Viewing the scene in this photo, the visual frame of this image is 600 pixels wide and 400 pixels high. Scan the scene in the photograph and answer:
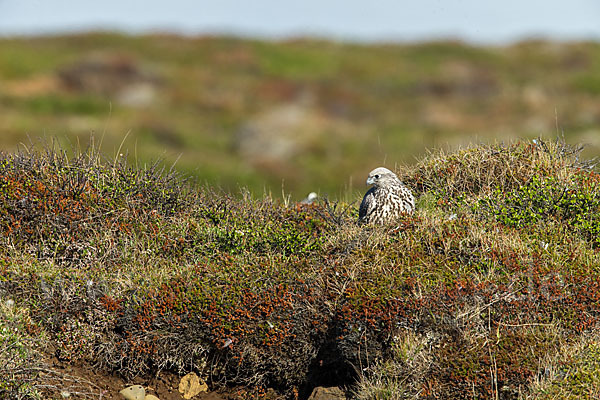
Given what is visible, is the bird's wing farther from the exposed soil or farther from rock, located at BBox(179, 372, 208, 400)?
rock, located at BBox(179, 372, 208, 400)

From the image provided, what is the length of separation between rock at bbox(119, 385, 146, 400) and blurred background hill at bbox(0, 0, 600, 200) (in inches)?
472

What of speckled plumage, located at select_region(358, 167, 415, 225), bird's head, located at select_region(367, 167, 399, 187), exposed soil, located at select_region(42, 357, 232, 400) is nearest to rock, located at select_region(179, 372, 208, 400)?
exposed soil, located at select_region(42, 357, 232, 400)

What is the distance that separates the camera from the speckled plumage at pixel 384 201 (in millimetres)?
7410

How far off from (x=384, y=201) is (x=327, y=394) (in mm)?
2217

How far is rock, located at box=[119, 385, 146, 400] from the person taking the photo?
21.2 feet

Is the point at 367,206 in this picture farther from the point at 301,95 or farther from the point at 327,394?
the point at 301,95

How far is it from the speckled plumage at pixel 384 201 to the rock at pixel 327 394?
6.27 feet

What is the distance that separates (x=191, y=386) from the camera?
6.76 meters

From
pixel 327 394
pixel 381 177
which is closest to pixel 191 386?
pixel 327 394

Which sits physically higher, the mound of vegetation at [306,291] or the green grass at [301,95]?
the mound of vegetation at [306,291]

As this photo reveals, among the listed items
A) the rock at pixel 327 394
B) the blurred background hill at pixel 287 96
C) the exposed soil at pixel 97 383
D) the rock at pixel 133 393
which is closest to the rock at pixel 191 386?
the exposed soil at pixel 97 383

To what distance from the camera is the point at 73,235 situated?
7.52 meters

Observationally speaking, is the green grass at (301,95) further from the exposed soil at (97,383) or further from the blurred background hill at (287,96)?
the exposed soil at (97,383)

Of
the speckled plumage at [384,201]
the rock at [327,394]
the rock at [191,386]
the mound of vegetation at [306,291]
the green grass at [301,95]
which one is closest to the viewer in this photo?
the mound of vegetation at [306,291]
